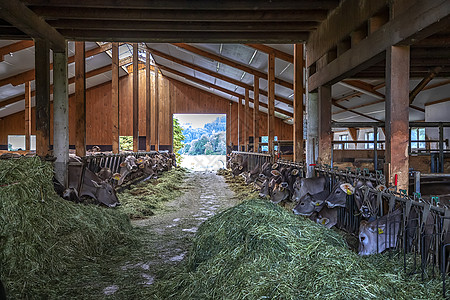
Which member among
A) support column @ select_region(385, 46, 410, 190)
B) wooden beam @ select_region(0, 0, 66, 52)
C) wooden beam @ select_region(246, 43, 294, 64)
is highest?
wooden beam @ select_region(246, 43, 294, 64)

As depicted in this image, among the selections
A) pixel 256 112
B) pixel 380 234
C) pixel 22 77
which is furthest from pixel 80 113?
pixel 22 77

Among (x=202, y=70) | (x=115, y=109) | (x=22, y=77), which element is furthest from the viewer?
(x=202, y=70)

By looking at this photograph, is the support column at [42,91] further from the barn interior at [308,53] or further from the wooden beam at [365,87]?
the wooden beam at [365,87]

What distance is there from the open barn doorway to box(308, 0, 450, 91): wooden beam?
84.2 ft

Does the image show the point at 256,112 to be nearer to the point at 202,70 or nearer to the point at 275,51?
the point at 202,70

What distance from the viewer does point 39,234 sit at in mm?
4375

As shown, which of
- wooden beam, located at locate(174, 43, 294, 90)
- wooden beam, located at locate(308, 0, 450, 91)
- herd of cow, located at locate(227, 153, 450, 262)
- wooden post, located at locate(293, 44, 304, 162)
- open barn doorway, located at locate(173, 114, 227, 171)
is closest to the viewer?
wooden beam, located at locate(308, 0, 450, 91)

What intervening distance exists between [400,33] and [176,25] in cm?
439

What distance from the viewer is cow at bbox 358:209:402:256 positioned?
3.69 m

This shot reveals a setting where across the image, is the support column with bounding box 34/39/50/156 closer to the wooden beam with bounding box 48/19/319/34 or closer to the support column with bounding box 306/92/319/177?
the wooden beam with bounding box 48/19/319/34

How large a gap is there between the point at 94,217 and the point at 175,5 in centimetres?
378

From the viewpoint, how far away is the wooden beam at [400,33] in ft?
11.3

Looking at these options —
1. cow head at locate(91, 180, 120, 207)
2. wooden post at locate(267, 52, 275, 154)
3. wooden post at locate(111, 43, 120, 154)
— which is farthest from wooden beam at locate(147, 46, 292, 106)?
cow head at locate(91, 180, 120, 207)

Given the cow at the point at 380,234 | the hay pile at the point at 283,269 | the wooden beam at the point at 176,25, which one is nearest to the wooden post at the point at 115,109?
the wooden beam at the point at 176,25
